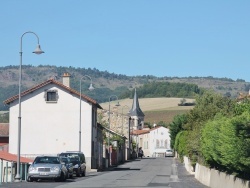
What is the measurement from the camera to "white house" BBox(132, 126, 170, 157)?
558 ft

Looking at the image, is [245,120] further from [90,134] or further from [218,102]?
[90,134]

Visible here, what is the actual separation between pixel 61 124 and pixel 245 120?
45028 millimetres

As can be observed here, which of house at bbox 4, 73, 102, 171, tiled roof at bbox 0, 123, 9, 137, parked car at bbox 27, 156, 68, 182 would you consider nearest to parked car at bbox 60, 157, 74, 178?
parked car at bbox 27, 156, 68, 182

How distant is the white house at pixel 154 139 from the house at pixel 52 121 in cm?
10088

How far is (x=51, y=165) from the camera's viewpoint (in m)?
38.3

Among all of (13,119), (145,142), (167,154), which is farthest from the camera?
(145,142)

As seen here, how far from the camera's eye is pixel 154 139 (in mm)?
171625

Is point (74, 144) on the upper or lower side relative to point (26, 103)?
lower

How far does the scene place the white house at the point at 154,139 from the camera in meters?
170

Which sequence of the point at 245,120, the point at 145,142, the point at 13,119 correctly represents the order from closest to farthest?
the point at 245,120 < the point at 13,119 < the point at 145,142

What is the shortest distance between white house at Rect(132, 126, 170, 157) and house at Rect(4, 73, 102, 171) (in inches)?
3972

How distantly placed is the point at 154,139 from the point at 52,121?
106 m

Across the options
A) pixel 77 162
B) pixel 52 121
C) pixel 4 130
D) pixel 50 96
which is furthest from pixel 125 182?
pixel 4 130

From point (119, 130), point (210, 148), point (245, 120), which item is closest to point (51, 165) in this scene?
point (210, 148)
